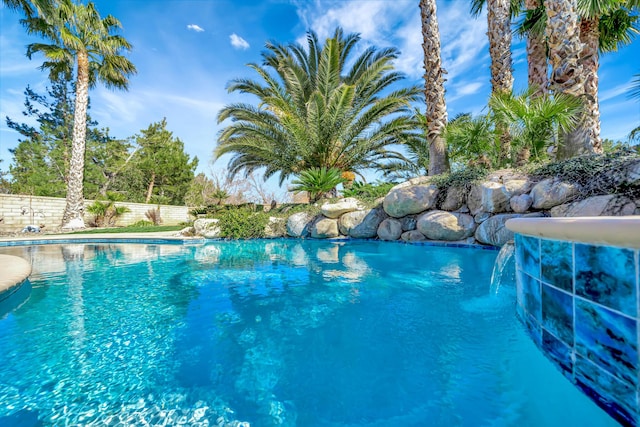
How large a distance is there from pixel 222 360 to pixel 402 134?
34.6 ft

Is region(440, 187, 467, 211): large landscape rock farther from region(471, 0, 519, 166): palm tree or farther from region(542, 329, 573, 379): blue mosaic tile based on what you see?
region(542, 329, 573, 379): blue mosaic tile

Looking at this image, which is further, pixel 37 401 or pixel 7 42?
pixel 7 42

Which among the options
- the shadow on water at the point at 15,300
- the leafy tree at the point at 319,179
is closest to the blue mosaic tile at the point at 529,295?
the shadow on water at the point at 15,300

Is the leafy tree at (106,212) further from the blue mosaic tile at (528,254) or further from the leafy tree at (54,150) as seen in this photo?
the blue mosaic tile at (528,254)

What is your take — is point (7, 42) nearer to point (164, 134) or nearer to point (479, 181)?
point (164, 134)

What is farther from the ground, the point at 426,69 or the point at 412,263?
the point at 426,69

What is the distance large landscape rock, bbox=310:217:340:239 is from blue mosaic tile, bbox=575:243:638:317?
26.3 ft

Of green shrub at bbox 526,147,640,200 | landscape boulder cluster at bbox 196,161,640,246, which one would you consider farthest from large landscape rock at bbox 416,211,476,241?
green shrub at bbox 526,147,640,200

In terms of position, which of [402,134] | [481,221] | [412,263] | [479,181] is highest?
[402,134]

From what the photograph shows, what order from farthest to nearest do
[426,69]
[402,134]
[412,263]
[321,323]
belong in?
[402,134] < [426,69] < [412,263] < [321,323]

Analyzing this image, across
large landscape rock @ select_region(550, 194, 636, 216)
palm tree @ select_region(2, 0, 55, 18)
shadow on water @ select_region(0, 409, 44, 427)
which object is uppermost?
palm tree @ select_region(2, 0, 55, 18)

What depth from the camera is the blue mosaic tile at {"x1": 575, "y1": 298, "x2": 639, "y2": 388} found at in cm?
98

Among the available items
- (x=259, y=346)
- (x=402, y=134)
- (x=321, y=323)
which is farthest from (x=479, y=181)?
(x=259, y=346)

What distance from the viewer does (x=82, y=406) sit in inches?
58.9
